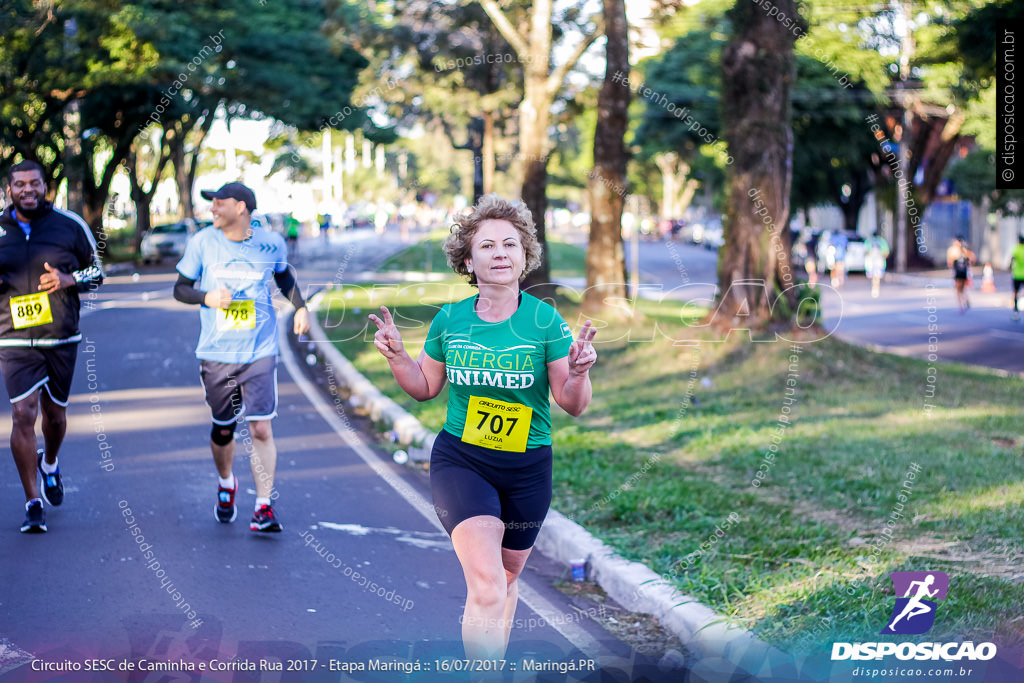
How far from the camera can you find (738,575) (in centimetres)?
602

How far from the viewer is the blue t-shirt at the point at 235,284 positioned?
6.66m

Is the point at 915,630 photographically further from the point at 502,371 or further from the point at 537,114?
the point at 537,114

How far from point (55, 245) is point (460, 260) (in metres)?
3.29

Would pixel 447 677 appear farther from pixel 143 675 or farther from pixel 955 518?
pixel 955 518

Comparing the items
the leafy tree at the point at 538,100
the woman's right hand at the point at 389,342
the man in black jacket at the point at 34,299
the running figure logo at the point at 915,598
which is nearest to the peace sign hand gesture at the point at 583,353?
the woman's right hand at the point at 389,342

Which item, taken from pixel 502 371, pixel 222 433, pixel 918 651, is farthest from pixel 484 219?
pixel 222 433

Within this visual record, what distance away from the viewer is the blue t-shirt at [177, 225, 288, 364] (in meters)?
6.66

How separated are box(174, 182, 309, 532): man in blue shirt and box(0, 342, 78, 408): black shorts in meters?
0.80

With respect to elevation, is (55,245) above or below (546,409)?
above

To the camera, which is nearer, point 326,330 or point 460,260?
point 460,260

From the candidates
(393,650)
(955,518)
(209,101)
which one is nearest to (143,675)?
(393,650)

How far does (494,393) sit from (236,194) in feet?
9.76

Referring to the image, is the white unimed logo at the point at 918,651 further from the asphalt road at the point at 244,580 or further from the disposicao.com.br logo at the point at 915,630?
the asphalt road at the point at 244,580

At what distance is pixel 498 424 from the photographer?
4.23 m
